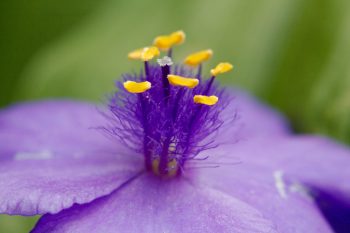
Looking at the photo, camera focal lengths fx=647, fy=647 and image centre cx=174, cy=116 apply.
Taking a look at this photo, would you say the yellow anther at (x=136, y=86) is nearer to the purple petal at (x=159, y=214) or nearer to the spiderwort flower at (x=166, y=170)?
the spiderwort flower at (x=166, y=170)

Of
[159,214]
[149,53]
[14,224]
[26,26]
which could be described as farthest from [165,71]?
[26,26]

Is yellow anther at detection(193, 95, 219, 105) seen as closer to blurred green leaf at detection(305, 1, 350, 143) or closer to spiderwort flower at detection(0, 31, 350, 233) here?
spiderwort flower at detection(0, 31, 350, 233)

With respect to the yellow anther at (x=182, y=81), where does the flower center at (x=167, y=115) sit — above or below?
below

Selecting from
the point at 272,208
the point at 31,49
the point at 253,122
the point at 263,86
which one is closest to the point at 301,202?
the point at 272,208

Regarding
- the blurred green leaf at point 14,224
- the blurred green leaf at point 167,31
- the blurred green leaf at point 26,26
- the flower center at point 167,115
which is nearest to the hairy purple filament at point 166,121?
the flower center at point 167,115

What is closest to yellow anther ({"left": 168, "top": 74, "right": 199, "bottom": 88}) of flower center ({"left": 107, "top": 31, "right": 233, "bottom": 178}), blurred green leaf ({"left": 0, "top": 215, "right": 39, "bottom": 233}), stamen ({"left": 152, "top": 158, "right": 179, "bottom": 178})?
flower center ({"left": 107, "top": 31, "right": 233, "bottom": 178})

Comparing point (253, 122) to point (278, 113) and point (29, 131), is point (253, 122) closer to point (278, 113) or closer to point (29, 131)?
point (278, 113)

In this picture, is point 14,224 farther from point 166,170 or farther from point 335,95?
point 335,95
